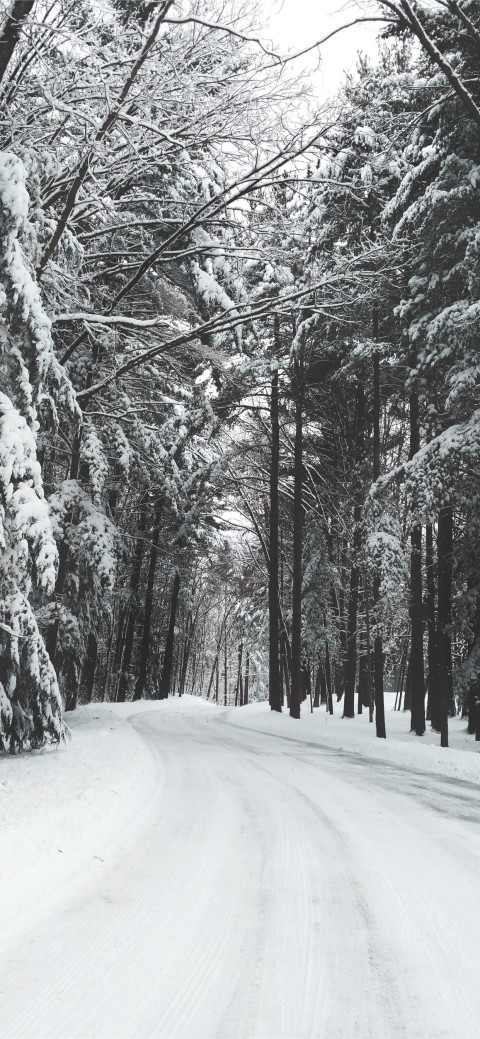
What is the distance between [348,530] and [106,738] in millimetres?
10479

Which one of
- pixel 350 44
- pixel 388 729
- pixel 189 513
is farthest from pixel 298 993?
pixel 189 513

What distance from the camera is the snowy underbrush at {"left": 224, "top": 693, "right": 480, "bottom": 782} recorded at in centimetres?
1012

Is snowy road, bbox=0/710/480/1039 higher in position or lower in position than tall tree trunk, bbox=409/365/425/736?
lower

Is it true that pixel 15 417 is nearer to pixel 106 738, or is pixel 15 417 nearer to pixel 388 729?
pixel 106 738

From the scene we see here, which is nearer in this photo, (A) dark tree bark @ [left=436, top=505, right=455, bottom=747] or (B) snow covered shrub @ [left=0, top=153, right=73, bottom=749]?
(B) snow covered shrub @ [left=0, top=153, right=73, bottom=749]

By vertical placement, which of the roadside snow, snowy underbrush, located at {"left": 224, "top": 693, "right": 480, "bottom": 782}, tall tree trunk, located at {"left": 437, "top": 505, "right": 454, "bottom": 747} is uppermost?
tall tree trunk, located at {"left": 437, "top": 505, "right": 454, "bottom": 747}

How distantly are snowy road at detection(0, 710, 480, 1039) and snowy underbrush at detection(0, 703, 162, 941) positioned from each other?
0.14 m

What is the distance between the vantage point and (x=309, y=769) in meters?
8.41

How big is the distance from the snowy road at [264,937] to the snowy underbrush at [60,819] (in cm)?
14

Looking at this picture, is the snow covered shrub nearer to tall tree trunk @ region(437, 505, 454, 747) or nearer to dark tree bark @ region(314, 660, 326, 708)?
tall tree trunk @ region(437, 505, 454, 747)

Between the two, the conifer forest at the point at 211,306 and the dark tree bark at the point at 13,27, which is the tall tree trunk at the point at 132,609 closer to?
the conifer forest at the point at 211,306

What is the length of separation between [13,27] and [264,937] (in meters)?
6.61

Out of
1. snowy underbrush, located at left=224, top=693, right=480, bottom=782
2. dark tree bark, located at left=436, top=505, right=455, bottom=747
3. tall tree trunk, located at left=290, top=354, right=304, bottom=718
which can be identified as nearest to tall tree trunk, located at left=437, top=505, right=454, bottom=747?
dark tree bark, located at left=436, top=505, right=455, bottom=747

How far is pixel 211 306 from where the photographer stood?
938 cm
